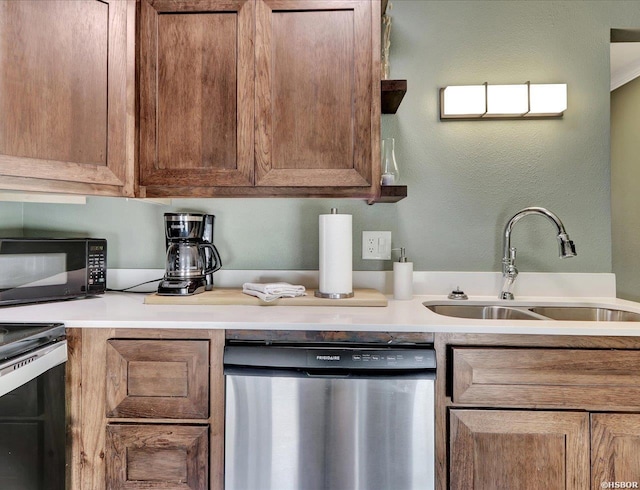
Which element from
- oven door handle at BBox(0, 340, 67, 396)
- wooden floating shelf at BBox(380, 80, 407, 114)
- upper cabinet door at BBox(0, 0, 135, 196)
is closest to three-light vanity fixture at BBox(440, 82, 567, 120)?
wooden floating shelf at BBox(380, 80, 407, 114)

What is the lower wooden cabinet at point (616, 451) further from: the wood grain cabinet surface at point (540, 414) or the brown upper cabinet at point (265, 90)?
the brown upper cabinet at point (265, 90)

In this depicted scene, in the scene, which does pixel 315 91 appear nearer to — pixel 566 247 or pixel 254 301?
pixel 254 301

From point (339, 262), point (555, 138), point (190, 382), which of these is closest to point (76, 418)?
point (190, 382)

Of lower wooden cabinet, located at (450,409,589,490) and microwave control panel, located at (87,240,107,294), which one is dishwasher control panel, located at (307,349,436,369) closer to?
lower wooden cabinet, located at (450,409,589,490)

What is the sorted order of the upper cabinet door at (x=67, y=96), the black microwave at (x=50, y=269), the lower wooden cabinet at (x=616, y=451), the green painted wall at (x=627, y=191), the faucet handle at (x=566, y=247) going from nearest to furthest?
the lower wooden cabinet at (x=616, y=451)
the upper cabinet door at (x=67, y=96)
the black microwave at (x=50, y=269)
the faucet handle at (x=566, y=247)
the green painted wall at (x=627, y=191)

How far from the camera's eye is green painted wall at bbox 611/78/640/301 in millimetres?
2361

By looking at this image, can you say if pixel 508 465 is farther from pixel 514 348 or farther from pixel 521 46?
pixel 521 46

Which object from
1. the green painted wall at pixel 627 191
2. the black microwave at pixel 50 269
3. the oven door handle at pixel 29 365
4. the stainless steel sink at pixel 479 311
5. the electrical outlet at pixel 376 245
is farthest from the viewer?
the green painted wall at pixel 627 191

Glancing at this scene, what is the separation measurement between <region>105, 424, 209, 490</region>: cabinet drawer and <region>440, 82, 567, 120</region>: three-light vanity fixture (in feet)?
5.21

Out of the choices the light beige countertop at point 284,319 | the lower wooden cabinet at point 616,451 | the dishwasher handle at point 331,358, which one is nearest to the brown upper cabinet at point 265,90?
the light beige countertop at point 284,319

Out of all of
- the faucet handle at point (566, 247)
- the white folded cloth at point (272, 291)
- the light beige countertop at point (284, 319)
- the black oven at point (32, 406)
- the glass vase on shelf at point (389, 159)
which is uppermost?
the glass vase on shelf at point (389, 159)

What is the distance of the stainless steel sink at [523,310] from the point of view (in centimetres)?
160

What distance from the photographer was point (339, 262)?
149 centimetres

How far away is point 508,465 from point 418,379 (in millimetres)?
359
